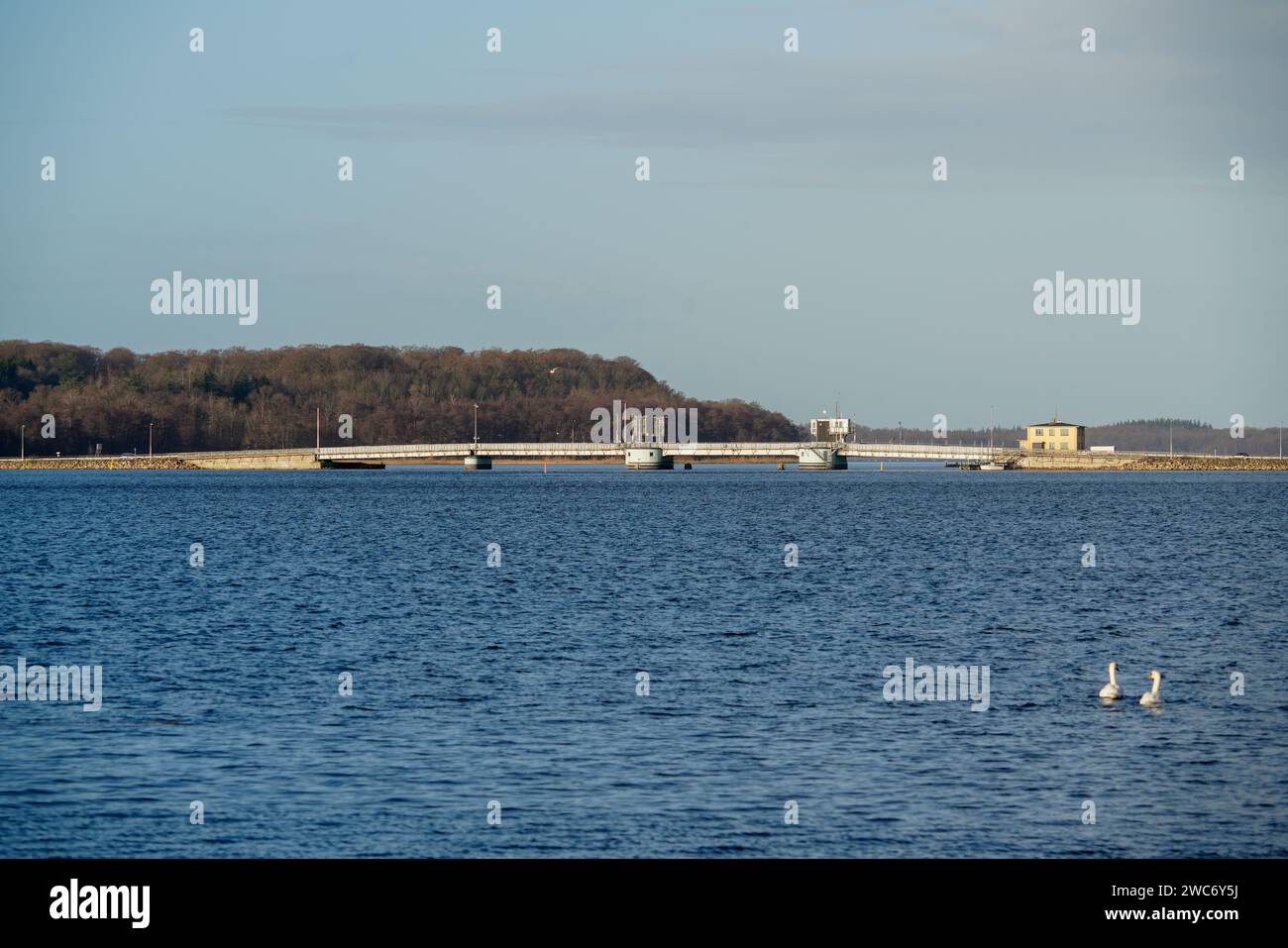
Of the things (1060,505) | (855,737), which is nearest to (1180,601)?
(855,737)

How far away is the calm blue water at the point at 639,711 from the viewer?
77.9 ft

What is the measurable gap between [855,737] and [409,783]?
912 centimetres

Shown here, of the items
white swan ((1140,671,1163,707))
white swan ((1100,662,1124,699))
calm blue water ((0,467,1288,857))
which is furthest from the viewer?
white swan ((1100,662,1124,699))

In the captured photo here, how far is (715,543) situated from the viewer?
94875 millimetres

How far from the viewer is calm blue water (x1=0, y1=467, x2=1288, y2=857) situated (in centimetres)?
2373

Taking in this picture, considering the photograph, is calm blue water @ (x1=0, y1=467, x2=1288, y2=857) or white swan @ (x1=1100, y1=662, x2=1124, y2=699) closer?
calm blue water @ (x1=0, y1=467, x2=1288, y2=857)
